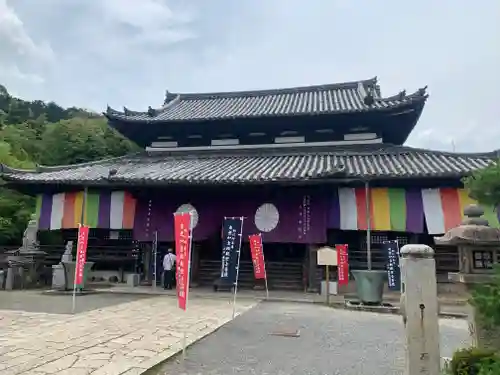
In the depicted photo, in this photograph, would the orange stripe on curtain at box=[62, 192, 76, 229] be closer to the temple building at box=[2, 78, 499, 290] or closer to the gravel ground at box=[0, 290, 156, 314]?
the temple building at box=[2, 78, 499, 290]

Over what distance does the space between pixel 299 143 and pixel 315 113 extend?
1.76 m

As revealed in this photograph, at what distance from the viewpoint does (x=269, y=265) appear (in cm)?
1537

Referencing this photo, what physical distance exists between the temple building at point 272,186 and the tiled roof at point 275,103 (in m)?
0.13

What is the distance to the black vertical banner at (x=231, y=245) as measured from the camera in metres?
11.9

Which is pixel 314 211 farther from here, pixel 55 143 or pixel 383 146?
pixel 55 143

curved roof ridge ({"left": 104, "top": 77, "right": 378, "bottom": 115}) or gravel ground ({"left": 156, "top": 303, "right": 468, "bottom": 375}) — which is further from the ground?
curved roof ridge ({"left": 104, "top": 77, "right": 378, "bottom": 115})

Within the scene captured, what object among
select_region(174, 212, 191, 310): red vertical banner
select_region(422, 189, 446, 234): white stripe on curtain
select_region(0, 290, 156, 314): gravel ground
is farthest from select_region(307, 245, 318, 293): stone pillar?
select_region(174, 212, 191, 310): red vertical banner

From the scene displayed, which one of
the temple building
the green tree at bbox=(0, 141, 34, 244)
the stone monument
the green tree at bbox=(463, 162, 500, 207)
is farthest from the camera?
the green tree at bbox=(0, 141, 34, 244)

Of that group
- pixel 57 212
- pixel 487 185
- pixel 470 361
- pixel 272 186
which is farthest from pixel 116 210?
pixel 487 185

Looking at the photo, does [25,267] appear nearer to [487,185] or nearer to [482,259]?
[482,259]

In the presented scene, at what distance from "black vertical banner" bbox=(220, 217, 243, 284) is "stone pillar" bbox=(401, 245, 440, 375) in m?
7.45

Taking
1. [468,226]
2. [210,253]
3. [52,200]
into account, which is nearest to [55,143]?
[52,200]

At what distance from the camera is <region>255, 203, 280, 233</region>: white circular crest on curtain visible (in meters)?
14.9

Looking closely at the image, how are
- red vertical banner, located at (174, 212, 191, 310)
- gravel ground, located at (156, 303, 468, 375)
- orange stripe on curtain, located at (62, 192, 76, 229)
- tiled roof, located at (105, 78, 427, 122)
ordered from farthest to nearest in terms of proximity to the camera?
tiled roof, located at (105, 78, 427, 122) < orange stripe on curtain, located at (62, 192, 76, 229) < red vertical banner, located at (174, 212, 191, 310) < gravel ground, located at (156, 303, 468, 375)
